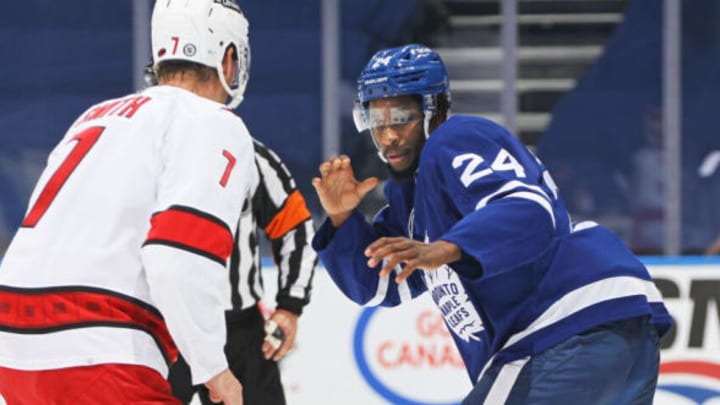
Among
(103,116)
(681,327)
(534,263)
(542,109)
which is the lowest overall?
(681,327)

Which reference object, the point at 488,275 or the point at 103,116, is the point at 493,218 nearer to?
the point at 488,275

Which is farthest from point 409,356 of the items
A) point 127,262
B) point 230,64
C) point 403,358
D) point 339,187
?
point 127,262

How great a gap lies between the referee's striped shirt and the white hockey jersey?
1703 mm

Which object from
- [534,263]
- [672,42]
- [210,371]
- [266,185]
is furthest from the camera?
[672,42]

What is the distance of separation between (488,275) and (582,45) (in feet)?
20.1

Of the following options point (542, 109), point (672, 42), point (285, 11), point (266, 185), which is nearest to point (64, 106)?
point (285, 11)

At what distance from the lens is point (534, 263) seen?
7.64 ft

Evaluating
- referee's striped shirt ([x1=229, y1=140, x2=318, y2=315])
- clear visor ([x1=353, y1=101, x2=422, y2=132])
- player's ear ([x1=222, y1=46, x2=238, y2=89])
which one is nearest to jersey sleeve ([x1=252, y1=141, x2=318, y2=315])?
referee's striped shirt ([x1=229, y1=140, x2=318, y2=315])

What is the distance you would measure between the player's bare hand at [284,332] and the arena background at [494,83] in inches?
143

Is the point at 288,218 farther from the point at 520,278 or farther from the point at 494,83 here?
the point at 494,83

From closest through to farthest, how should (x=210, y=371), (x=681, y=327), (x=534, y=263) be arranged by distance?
(x=210, y=371), (x=534, y=263), (x=681, y=327)

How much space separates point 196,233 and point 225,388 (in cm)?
28

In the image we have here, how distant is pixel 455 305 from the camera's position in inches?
96.0

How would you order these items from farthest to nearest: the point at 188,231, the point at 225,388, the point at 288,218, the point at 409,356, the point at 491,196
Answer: the point at 409,356, the point at 288,218, the point at 491,196, the point at 225,388, the point at 188,231
